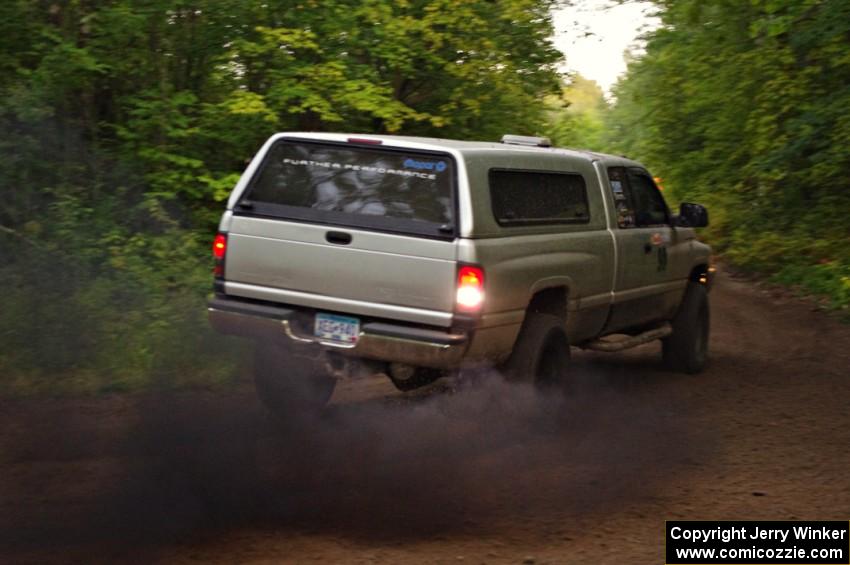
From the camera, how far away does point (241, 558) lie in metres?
4.62

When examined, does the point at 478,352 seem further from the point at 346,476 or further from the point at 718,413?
the point at 718,413

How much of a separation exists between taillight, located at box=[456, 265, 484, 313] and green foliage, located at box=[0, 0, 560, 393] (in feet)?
9.72

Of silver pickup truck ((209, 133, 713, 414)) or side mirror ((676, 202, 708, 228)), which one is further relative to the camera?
side mirror ((676, 202, 708, 228))

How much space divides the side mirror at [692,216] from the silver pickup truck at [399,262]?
2.05 metres

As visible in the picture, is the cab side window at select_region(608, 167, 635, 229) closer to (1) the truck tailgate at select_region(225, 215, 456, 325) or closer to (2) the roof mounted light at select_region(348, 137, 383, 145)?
(2) the roof mounted light at select_region(348, 137, 383, 145)

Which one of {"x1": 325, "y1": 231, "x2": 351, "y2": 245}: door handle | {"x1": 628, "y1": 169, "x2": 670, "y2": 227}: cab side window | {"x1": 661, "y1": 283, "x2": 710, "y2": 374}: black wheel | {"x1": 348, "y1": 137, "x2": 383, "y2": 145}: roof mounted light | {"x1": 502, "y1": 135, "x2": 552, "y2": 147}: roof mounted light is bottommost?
{"x1": 661, "y1": 283, "x2": 710, "y2": 374}: black wheel

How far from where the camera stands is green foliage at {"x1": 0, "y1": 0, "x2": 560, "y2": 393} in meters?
9.24

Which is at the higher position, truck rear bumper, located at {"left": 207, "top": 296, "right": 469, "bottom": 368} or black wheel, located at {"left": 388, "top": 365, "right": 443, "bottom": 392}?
truck rear bumper, located at {"left": 207, "top": 296, "right": 469, "bottom": 368}

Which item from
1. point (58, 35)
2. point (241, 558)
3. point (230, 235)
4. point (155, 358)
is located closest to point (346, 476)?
point (241, 558)

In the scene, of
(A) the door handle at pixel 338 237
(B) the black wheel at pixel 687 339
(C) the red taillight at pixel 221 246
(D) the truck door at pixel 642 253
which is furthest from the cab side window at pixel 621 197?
(C) the red taillight at pixel 221 246

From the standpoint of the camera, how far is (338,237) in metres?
6.85

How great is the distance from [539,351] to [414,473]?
63.5 inches

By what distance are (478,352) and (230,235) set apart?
1.80 metres

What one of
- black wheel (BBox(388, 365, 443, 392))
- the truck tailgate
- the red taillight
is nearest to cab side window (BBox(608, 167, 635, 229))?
black wheel (BBox(388, 365, 443, 392))
